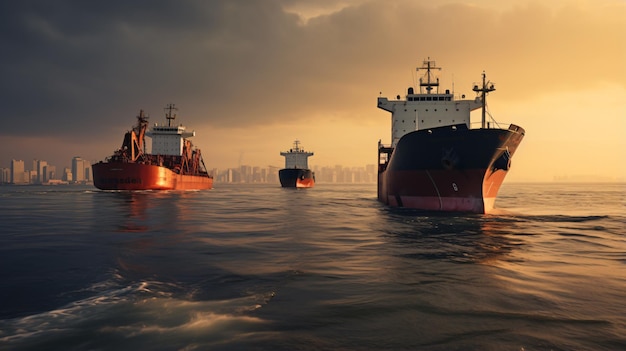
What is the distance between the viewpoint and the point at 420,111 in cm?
3766

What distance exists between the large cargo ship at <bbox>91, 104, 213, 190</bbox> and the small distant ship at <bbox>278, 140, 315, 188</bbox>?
21835 millimetres

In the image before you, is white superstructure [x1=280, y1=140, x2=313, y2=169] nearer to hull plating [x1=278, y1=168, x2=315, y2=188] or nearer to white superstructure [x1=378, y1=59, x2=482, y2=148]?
hull plating [x1=278, y1=168, x2=315, y2=188]

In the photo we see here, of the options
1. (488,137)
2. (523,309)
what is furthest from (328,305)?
(488,137)

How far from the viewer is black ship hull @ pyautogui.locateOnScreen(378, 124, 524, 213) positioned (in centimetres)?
2208

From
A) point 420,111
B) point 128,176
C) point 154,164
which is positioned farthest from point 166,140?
point 420,111

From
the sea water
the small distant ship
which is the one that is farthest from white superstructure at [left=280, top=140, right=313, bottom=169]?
the sea water

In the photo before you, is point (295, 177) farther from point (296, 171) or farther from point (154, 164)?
point (154, 164)

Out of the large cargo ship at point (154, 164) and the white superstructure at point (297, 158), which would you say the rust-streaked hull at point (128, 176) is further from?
the white superstructure at point (297, 158)

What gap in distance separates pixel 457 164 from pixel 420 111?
53.2 feet

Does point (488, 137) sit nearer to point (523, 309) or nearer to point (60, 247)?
point (523, 309)

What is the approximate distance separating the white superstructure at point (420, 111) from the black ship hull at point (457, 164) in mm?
11982

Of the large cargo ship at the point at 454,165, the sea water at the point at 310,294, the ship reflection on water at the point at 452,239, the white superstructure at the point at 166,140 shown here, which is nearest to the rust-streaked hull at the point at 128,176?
the white superstructure at the point at 166,140

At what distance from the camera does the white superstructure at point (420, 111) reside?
3675cm

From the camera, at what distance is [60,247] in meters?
11.9
